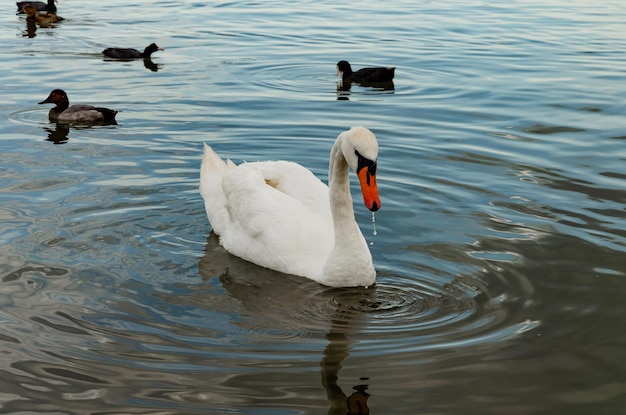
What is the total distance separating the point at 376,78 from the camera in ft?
62.7

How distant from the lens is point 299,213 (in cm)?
966

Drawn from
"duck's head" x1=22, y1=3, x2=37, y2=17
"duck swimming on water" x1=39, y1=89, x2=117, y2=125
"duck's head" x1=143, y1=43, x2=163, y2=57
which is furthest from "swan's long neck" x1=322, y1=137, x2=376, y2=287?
Result: "duck's head" x1=22, y1=3, x2=37, y2=17

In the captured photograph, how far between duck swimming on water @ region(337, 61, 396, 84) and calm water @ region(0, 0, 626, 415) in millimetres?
576

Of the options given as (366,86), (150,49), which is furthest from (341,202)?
(150,49)

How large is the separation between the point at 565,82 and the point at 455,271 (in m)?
10.7

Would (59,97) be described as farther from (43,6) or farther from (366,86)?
(43,6)

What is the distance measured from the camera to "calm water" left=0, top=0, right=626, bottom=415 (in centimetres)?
691

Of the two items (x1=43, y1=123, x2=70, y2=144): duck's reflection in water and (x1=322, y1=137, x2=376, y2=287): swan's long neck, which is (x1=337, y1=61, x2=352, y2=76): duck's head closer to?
(x1=43, y1=123, x2=70, y2=144): duck's reflection in water

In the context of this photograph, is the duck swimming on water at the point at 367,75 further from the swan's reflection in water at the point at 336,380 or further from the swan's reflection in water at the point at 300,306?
the swan's reflection in water at the point at 336,380

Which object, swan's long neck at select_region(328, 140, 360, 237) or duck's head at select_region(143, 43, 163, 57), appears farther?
duck's head at select_region(143, 43, 163, 57)

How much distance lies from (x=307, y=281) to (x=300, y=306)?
0.69 metres

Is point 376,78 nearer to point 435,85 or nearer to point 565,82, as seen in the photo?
point 435,85

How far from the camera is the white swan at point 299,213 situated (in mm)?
8383

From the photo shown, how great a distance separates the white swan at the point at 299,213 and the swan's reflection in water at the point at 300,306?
0.14 metres
